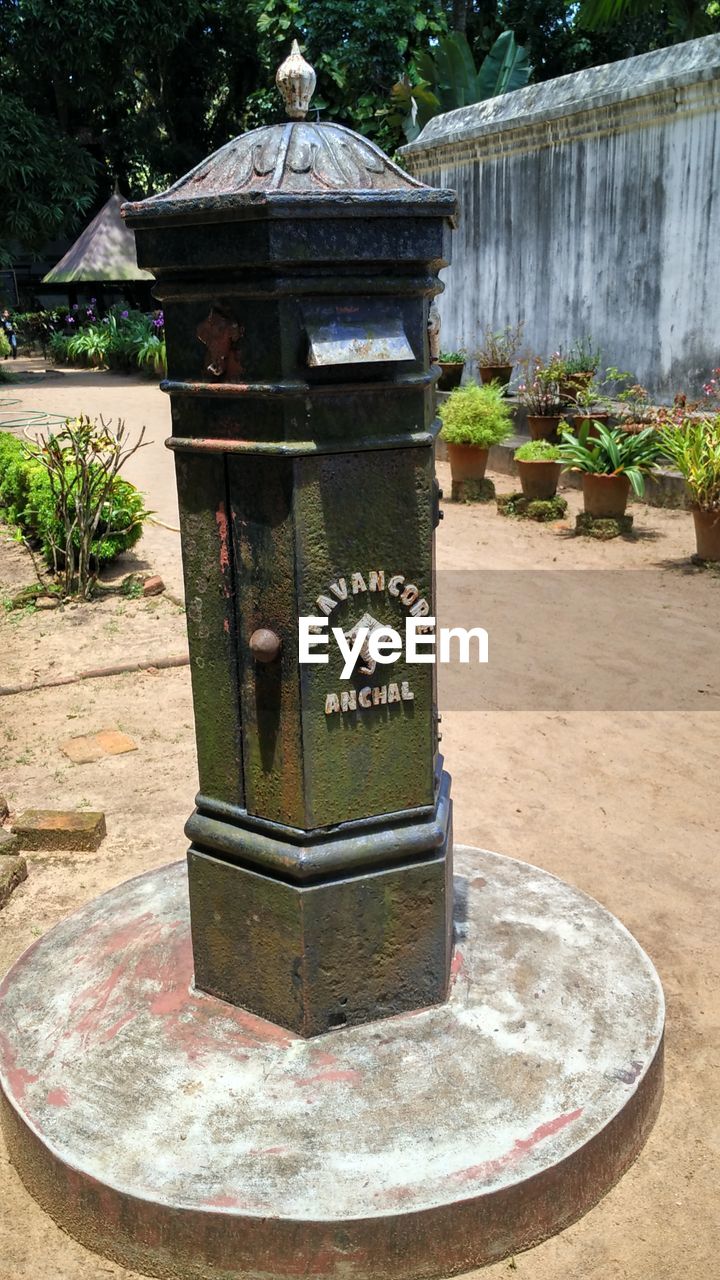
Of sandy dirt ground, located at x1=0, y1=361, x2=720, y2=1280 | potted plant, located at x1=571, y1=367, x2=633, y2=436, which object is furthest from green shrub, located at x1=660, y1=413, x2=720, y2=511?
potted plant, located at x1=571, y1=367, x2=633, y2=436

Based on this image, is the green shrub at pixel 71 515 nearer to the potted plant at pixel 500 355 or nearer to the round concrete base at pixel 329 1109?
the round concrete base at pixel 329 1109

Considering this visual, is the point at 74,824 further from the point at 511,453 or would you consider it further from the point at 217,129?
the point at 217,129

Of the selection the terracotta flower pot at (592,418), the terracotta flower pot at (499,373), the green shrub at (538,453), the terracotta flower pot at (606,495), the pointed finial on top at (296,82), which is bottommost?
the terracotta flower pot at (606,495)

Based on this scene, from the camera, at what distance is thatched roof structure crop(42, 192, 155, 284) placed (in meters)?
22.4

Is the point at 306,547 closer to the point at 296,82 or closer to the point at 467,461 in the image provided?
the point at 296,82

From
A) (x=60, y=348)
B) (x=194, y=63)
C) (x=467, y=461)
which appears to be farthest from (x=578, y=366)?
(x=194, y=63)

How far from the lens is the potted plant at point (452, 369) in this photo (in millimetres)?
→ 12391

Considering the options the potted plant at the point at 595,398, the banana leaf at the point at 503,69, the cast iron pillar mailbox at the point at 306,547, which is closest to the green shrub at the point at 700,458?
the potted plant at the point at 595,398

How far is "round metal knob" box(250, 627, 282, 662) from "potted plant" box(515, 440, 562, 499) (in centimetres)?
694

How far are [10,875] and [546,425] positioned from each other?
7.81 meters

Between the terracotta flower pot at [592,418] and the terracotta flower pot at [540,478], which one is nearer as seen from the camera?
the terracotta flower pot at [540,478]

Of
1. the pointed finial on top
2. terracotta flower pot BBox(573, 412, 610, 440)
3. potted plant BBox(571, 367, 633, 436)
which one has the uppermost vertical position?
the pointed finial on top

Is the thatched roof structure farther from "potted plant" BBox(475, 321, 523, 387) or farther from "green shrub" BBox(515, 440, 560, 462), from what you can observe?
"green shrub" BBox(515, 440, 560, 462)

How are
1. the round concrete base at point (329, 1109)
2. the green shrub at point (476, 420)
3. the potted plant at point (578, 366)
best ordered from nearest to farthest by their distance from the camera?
the round concrete base at point (329, 1109) → the green shrub at point (476, 420) → the potted plant at point (578, 366)
